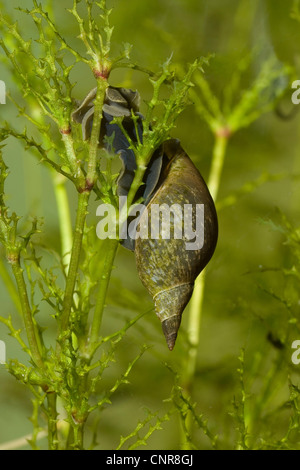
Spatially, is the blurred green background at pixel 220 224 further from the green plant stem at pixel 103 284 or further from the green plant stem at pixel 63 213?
the green plant stem at pixel 103 284

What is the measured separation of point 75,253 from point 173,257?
0.09 metres

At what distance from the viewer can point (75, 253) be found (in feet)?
1.66

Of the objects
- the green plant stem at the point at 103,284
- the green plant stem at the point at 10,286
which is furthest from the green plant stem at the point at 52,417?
the green plant stem at the point at 10,286

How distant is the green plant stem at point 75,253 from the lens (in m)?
0.50

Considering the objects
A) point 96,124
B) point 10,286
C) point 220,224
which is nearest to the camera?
point 96,124

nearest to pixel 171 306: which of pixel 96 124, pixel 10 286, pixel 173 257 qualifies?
pixel 173 257

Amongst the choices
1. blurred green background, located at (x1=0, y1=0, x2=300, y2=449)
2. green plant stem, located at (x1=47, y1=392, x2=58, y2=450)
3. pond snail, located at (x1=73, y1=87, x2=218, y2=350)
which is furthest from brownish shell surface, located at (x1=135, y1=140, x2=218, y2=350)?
blurred green background, located at (x1=0, y1=0, x2=300, y2=449)

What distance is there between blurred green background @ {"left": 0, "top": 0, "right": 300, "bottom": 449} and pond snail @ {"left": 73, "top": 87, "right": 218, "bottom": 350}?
233 mm

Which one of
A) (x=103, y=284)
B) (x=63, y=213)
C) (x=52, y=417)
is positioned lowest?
(x=52, y=417)

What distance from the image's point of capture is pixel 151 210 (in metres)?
0.50

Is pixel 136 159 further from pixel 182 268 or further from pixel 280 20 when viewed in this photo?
pixel 280 20

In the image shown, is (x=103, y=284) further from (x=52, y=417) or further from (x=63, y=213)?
(x=63, y=213)

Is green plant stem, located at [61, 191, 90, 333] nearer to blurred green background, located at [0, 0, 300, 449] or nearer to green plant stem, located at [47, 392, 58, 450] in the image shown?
green plant stem, located at [47, 392, 58, 450]

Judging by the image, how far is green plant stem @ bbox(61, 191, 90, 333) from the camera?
1.63 feet
